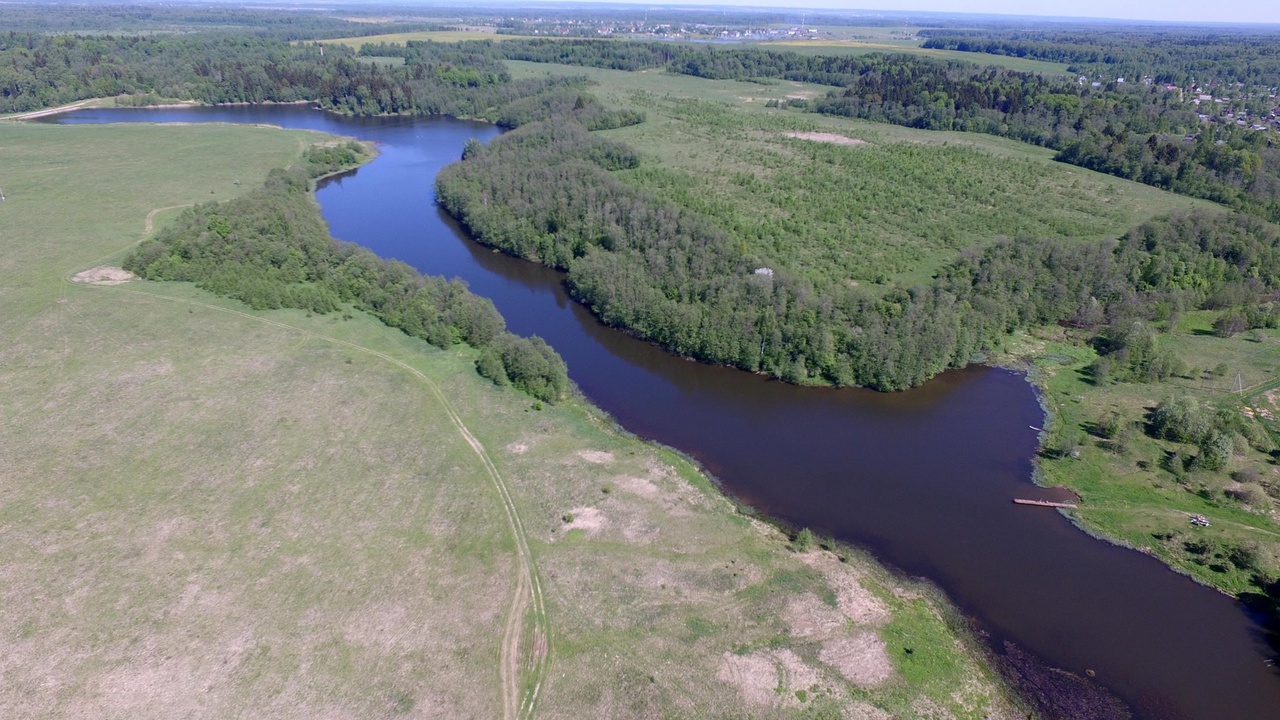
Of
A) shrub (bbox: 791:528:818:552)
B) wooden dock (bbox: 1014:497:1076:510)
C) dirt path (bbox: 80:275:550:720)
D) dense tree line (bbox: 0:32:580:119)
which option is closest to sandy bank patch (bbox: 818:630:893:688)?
shrub (bbox: 791:528:818:552)

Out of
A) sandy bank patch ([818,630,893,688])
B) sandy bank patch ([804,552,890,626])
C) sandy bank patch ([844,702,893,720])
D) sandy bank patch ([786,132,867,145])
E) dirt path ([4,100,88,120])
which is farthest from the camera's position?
dirt path ([4,100,88,120])

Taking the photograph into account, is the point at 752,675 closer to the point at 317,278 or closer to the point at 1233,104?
the point at 317,278

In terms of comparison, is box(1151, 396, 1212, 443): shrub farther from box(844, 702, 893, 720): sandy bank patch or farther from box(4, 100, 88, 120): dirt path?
box(4, 100, 88, 120): dirt path

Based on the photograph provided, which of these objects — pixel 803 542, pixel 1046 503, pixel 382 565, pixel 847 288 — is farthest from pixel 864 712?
pixel 847 288

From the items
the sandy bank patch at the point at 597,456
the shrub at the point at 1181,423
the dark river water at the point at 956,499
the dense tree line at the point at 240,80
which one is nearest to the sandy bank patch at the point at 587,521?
the sandy bank patch at the point at 597,456

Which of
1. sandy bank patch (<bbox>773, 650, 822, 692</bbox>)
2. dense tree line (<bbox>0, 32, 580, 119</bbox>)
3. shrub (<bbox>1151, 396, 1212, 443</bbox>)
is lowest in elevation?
sandy bank patch (<bbox>773, 650, 822, 692</bbox>)

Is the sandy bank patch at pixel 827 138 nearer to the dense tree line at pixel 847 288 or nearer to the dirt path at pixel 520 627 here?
the dense tree line at pixel 847 288
